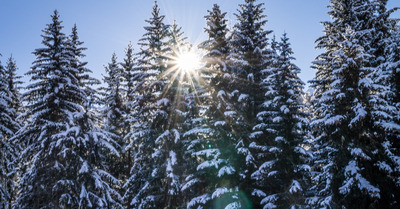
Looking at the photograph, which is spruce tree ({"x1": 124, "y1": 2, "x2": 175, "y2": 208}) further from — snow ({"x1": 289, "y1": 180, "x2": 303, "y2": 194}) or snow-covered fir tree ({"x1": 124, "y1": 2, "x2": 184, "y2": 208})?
snow ({"x1": 289, "y1": 180, "x2": 303, "y2": 194})

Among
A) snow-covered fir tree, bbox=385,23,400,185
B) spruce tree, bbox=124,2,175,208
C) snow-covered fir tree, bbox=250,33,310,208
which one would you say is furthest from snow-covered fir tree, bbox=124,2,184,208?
snow-covered fir tree, bbox=385,23,400,185

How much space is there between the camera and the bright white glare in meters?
18.2

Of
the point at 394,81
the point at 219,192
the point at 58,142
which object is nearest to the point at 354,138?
the point at 394,81

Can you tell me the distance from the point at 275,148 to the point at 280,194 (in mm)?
2253

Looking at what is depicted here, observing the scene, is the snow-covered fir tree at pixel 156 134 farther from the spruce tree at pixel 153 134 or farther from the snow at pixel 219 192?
the snow at pixel 219 192

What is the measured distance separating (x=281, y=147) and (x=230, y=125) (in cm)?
322

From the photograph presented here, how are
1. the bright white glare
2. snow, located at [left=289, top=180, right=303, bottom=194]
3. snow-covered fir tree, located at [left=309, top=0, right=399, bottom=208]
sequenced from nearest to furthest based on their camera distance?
snow-covered fir tree, located at [left=309, top=0, right=399, bottom=208] < snow, located at [left=289, top=180, right=303, bottom=194] < the bright white glare

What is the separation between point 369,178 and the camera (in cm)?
1016

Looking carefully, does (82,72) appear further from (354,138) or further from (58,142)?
(354,138)

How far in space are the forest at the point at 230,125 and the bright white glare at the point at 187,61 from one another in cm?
8

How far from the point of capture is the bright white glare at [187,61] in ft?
59.8

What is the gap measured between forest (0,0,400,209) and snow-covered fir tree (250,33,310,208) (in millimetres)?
A: 68

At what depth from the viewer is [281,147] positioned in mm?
13695

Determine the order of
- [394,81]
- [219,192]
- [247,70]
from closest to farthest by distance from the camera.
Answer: [219,192], [394,81], [247,70]
